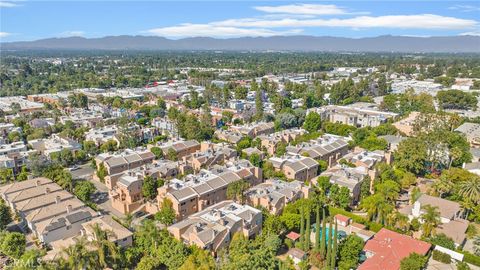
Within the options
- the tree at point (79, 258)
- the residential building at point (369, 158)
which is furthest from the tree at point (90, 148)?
the residential building at point (369, 158)

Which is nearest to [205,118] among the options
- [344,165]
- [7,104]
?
[344,165]

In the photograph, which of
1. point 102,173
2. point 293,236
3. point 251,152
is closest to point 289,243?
point 293,236

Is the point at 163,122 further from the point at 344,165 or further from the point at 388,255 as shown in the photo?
the point at 388,255

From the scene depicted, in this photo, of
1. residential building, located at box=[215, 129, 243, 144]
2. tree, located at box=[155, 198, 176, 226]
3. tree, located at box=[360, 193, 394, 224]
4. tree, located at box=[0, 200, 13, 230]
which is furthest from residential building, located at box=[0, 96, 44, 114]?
tree, located at box=[360, 193, 394, 224]

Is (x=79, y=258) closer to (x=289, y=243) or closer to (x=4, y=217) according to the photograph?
(x=4, y=217)

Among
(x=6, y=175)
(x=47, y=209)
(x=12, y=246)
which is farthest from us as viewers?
(x=6, y=175)

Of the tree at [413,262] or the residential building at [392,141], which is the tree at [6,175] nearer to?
the tree at [413,262]

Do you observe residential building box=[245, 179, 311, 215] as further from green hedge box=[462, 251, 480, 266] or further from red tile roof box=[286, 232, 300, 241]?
green hedge box=[462, 251, 480, 266]
